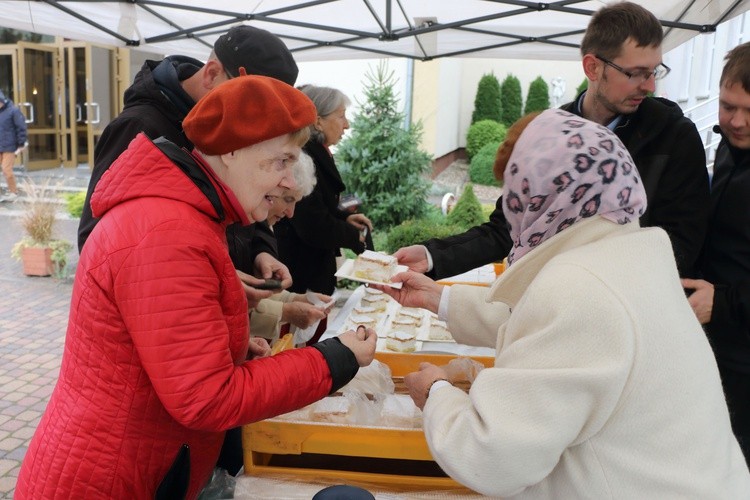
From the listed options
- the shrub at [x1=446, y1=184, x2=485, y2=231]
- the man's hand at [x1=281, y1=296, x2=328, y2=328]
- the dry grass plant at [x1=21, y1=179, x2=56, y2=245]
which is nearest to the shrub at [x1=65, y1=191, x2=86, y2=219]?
the dry grass plant at [x1=21, y1=179, x2=56, y2=245]

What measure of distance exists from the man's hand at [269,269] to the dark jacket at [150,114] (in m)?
0.16

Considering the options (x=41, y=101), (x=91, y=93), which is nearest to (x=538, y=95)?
(x=91, y=93)

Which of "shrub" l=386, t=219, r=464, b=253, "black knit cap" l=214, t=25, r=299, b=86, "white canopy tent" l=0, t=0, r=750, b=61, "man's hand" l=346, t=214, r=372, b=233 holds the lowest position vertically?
"shrub" l=386, t=219, r=464, b=253

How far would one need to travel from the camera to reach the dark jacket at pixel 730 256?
2.23 meters

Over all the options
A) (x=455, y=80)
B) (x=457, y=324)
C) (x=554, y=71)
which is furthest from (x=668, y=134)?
(x=554, y=71)

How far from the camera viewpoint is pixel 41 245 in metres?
7.76

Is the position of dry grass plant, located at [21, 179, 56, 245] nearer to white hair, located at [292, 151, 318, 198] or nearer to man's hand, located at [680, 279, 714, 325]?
white hair, located at [292, 151, 318, 198]

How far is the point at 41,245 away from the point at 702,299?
7481mm

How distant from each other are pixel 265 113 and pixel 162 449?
81cm

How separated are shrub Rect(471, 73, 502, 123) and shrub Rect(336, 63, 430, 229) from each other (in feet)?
43.2

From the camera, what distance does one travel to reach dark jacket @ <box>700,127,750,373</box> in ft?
7.31

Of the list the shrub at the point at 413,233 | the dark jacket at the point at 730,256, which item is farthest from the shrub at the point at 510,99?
the dark jacket at the point at 730,256

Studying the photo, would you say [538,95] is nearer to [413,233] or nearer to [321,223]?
[413,233]

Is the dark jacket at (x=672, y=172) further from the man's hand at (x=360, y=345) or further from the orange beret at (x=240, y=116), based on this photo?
the orange beret at (x=240, y=116)
